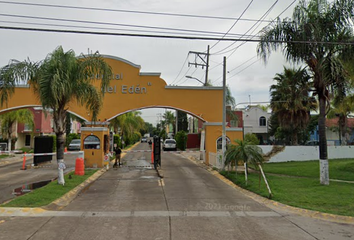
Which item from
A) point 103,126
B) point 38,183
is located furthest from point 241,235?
point 103,126

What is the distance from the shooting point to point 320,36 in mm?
13930

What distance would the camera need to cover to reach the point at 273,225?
316 inches

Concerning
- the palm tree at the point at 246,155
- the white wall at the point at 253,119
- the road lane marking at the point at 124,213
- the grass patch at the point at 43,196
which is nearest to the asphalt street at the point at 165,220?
the road lane marking at the point at 124,213

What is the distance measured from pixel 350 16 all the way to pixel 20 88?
19609mm

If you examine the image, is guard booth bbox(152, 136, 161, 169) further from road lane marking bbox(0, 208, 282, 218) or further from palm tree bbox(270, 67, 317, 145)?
palm tree bbox(270, 67, 317, 145)

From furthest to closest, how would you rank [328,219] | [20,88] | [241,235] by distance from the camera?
[20,88], [328,219], [241,235]

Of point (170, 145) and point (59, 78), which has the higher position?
point (59, 78)

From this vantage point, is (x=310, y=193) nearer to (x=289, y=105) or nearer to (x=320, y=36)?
(x=320, y=36)

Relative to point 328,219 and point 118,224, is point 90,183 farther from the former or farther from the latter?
point 328,219

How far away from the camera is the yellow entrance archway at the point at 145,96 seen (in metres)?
22.6

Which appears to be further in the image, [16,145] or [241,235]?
[16,145]

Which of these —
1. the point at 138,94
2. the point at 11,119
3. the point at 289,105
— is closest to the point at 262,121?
the point at 289,105

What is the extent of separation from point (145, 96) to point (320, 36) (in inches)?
484

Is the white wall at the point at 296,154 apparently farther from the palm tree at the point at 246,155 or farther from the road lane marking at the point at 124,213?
the road lane marking at the point at 124,213
